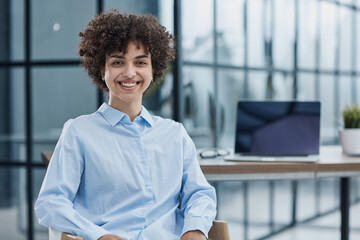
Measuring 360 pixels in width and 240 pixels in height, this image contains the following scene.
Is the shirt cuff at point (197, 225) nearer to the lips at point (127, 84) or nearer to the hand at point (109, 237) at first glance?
the hand at point (109, 237)

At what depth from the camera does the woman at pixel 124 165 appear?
5.53ft

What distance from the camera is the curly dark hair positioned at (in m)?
1.78

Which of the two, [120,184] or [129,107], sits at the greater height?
[129,107]

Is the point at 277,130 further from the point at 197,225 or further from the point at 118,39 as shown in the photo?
the point at 118,39

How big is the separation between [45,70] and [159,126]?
2.11 meters

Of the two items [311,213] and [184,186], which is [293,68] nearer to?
[311,213]

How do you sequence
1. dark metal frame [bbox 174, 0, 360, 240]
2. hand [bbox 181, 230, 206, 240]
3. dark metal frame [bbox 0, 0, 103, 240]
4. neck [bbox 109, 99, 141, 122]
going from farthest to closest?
dark metal frame [bbox 0, 0, 103, 240] → dark metal frame [bbox 174, 0, 360, 240] → neck [bbox 109, 99, 141, 122] → hand [bbox 181, 230, 206, 240]

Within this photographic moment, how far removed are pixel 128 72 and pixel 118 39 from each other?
0.11 m

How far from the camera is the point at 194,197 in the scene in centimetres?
184

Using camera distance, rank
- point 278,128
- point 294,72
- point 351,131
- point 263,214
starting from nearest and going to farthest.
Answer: point 278,128 → point 351,131 → point 263,214 → point 294,72

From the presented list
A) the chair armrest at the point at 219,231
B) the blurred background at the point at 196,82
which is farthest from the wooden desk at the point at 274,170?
the blurred background at the point at 196,82

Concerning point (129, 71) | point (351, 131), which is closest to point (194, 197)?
point (129, 71)

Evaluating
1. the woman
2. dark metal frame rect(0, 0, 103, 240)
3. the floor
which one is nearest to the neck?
the woman

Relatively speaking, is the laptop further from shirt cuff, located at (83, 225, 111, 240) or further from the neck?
shirt cuff, located at (83, 225, 111, 240)
